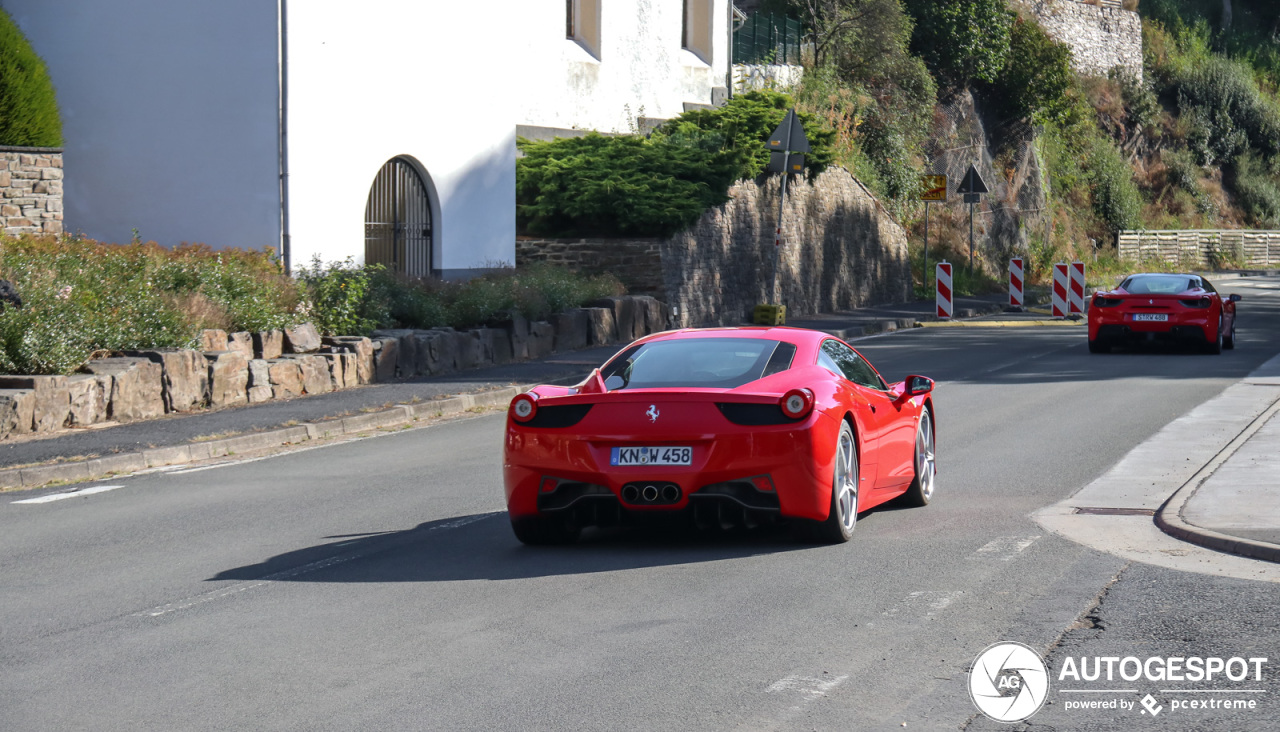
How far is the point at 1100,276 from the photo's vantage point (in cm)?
4728

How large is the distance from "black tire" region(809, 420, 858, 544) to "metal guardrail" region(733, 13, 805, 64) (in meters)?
30.0

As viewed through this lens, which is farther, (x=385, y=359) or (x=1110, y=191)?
(x=1110, y=191)

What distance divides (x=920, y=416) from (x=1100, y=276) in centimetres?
4008

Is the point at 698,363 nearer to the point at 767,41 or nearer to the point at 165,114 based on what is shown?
the point at 165,114

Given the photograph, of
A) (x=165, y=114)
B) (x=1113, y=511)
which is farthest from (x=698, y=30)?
(x=1113, y=511)

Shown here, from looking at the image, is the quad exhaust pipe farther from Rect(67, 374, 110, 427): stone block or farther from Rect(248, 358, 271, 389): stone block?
Rect(248, 358, 271, 389): stone block

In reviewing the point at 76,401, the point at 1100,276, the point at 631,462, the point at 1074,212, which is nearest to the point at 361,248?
the point at 76,401

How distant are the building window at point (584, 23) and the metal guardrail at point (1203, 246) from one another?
29404mm

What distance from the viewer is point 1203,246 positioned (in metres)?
57.3

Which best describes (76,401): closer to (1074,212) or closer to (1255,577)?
(1255,577)

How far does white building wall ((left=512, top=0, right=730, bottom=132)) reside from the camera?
2822 cm

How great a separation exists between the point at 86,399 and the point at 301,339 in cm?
363

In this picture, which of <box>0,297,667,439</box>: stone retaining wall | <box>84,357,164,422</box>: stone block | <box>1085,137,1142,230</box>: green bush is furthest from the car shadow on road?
<box>1085,137,1142,230</box>: green bush

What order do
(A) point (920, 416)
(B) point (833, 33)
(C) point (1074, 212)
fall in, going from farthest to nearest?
1. (C) point (1074, 212)
2. (B) point (833, 33)
3. (A) point (920, 416)
